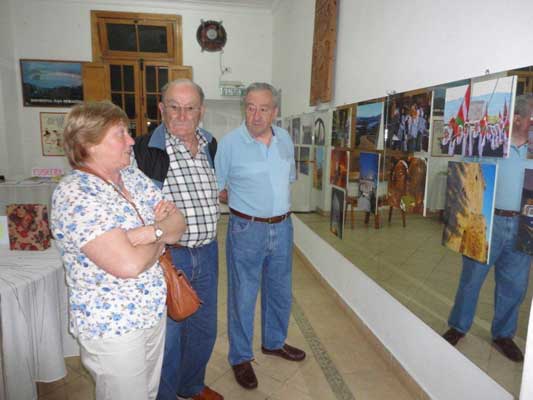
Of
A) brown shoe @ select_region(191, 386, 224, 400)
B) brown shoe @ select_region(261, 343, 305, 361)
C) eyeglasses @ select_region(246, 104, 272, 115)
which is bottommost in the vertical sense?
brown shoe @ select_region(261, 343, 305, 361)

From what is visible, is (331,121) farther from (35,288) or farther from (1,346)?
(1,346)

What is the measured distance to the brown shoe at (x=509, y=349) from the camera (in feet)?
4.56

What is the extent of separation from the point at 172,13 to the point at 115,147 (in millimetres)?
5432

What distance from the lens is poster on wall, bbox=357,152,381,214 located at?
2.37 m

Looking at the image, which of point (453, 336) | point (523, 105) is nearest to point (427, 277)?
point (453, 336)

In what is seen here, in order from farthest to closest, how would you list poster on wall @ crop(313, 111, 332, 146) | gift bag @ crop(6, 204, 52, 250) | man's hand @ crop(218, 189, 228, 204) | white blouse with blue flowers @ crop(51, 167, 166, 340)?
poster on wall @ crop(313, 111, 332, 146)
man's hand @ crop(218, 189, 228, 204)
gift bag @ crop(6, 204, 52, 250)
white blouse with blue flowers @ crop(51, 167, 166, 340)

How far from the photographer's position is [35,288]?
1716 millimetres

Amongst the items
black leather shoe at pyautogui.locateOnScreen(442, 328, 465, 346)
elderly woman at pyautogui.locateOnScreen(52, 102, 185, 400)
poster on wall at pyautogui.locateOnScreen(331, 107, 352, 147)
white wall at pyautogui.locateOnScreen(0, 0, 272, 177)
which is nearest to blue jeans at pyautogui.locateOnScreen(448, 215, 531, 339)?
black leather shoe at pyautogui.locateOnScreen(442, 328, 465, 346)

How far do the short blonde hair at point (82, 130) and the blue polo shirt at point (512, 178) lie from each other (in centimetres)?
137

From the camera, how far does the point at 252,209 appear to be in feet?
6.60

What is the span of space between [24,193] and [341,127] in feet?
12.1

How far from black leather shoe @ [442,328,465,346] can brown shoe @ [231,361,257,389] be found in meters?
1.01

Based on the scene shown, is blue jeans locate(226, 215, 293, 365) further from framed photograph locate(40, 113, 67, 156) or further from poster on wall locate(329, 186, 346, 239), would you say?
framed photograph locate(40, 113, 67, 156)

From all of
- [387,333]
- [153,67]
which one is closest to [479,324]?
[387,333]
